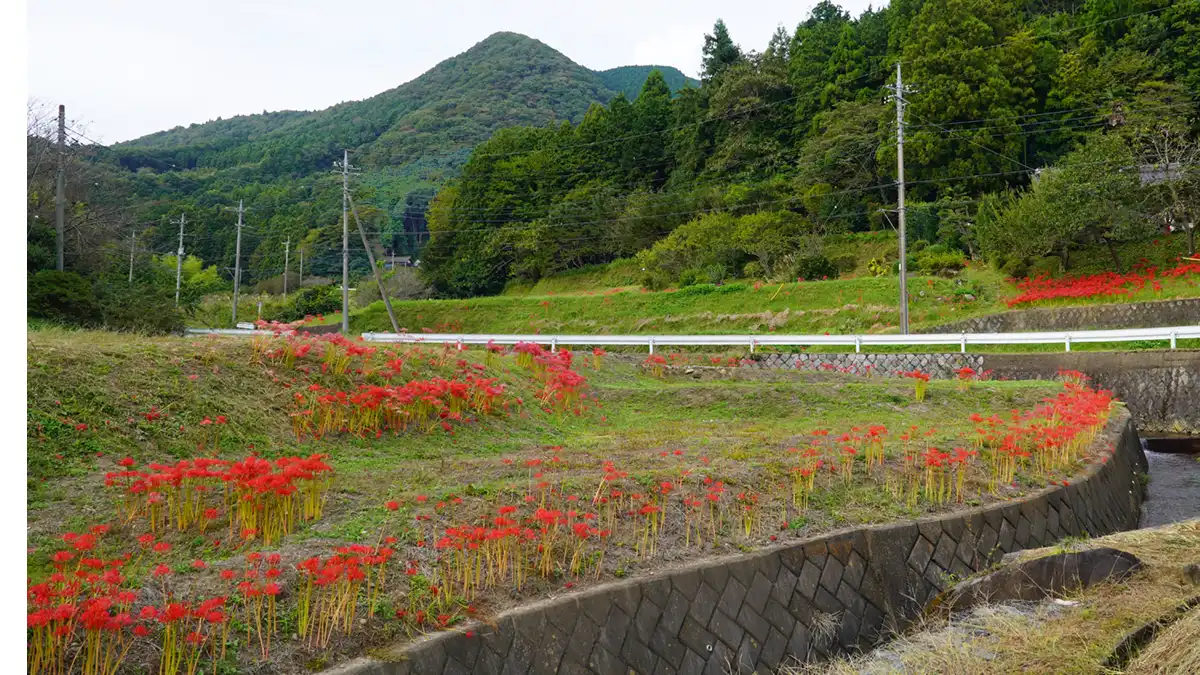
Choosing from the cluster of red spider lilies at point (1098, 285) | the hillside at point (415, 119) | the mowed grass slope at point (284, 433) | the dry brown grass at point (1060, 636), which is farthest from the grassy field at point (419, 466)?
the hillside at point (415, 119)

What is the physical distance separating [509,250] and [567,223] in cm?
426

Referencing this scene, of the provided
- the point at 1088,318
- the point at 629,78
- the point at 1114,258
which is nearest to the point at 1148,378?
the point at 1088,318

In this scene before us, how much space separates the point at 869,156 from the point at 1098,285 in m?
14.8

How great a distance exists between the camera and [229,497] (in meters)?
5.32

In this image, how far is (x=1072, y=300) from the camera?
23250 millimetres

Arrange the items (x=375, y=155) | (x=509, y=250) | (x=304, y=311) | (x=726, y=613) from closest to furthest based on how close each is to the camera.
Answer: (x=726, y=613)
(x=304, y=311)
(x=509, y=250)
(x=375, y=155)

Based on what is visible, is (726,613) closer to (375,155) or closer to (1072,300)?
(1072,300)

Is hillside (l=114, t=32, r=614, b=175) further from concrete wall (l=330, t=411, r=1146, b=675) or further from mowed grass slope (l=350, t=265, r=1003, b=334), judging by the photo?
concrete wall (l=330, t=411, r=1146, b=675)

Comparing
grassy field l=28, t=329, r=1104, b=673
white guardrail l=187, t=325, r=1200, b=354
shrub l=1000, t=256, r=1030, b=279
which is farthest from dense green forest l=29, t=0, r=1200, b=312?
grassy field l=28, t=329, r=1104, b=673

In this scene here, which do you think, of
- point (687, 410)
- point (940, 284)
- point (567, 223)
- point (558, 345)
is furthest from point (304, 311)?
point (687, 410)

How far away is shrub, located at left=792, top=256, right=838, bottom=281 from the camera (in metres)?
31.4

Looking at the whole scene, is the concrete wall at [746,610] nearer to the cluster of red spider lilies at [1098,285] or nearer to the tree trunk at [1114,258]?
the cluster of red spider lilies at [1098,285]

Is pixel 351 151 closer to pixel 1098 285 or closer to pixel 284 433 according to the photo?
pixel 1098 285

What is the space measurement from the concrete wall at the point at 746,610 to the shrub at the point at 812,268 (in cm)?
2476
